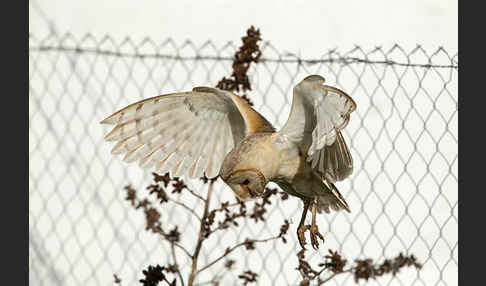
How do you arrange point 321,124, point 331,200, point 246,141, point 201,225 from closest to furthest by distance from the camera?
point 321,124, point 246,141, point 331,200, point 201,225

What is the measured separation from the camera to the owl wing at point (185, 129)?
152 centimetres

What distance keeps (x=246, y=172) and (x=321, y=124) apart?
151 millimetres

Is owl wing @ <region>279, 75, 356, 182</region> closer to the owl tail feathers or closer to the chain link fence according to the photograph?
the owl tail feathers

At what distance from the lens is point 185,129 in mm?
1575

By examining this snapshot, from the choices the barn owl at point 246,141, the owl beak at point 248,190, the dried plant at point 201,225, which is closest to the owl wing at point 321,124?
the barn owl at point 246,141

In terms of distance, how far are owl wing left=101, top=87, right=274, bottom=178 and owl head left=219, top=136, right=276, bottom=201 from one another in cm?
13

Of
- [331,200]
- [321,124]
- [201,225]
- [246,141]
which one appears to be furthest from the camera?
[201,225]

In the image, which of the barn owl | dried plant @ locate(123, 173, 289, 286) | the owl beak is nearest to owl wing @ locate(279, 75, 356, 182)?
the barn owl

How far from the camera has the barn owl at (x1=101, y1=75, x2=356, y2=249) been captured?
1.33m

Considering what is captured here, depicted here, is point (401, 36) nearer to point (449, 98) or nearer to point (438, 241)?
point (449, 98)

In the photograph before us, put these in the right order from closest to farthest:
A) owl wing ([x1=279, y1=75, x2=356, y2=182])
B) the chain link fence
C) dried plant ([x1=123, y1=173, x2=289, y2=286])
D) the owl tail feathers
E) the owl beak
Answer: owl wing ([x1=279, y1=75, x2=356, y2=182]) < the owl beak < the owl tail feathers < dried plant ([x1=123, y1=173, x2=289, y2=286]) < the chain link fence

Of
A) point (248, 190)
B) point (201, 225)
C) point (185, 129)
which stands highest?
point (201, 225)

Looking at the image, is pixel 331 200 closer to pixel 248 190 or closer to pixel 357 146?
pixel 248 190

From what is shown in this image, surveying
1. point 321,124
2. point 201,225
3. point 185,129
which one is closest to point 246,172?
point 321,124
